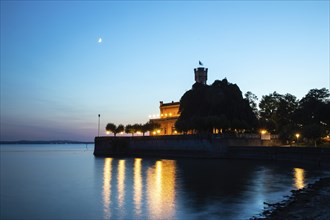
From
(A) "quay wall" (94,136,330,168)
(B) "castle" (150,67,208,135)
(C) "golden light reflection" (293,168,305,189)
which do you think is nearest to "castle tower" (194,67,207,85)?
(B) "castle" (150,67,208,135)

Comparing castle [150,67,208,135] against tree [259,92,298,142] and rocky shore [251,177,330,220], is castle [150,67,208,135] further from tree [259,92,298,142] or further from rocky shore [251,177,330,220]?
rocky shore [251,177,330,220]

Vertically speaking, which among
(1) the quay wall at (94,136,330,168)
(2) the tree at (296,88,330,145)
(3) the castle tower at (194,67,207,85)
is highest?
(3) the castle tower at (194,67,207,85)

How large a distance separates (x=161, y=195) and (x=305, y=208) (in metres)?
14.2

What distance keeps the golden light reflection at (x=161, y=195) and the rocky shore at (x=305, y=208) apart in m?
6.77

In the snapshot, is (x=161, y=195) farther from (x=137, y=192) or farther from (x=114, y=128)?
(x=114, y=128)

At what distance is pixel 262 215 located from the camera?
78.4 ft

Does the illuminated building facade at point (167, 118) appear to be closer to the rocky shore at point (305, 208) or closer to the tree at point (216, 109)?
the tree at point (216, 109)

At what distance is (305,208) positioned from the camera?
Result: 23.1 meters

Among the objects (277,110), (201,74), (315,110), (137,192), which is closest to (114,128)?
(201,74)

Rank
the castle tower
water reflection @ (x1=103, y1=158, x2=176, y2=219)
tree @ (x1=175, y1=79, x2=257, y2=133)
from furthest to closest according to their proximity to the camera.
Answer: the castle tower
tree @ (x1=175, y1=79, x2=257, y2=133)
water reflection @ (x1=103, y1=158, x2=176, y2=219)

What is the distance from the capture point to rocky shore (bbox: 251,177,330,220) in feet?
68.1

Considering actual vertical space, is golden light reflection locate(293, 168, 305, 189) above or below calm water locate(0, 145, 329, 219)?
above

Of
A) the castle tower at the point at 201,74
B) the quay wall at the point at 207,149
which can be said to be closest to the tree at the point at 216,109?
the quay wall at the point at 207,149

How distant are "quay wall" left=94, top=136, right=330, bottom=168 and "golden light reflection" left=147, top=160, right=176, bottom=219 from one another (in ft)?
80.3
